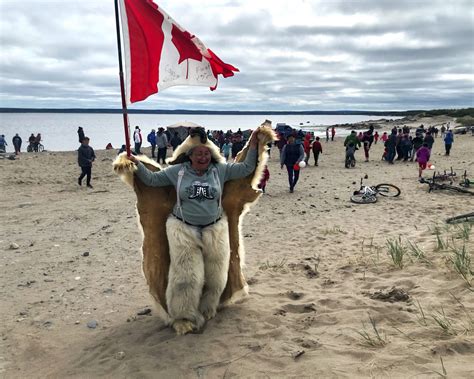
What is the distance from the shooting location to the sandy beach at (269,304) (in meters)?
3.85

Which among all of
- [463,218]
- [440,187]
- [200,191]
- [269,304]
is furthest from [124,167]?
[440,187]

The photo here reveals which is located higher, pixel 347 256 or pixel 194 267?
pixel 194 267

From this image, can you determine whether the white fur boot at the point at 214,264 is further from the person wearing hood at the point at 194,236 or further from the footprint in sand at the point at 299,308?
the footprint in sand at the point at 299,308

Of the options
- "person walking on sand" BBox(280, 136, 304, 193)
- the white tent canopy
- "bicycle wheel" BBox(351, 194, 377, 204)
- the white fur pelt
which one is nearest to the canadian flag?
the white fur pelt

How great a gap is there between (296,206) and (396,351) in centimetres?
831

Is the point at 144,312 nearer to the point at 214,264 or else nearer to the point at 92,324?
the point at 92,324

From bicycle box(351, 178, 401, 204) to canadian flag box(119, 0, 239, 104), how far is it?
26.6ft

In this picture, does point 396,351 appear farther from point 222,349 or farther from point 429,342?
point 222,349

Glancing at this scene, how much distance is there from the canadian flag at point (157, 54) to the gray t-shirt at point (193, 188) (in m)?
0.91

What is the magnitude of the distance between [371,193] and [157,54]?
29.5 ft

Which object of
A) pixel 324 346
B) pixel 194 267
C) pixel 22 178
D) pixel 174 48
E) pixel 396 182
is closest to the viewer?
pixel 324 346

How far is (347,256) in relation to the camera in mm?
7219

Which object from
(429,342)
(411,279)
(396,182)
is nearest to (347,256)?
(411,279)

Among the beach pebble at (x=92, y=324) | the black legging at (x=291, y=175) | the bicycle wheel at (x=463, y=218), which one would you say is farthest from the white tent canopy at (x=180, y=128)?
the beach pebble at (x=92, y=324)
